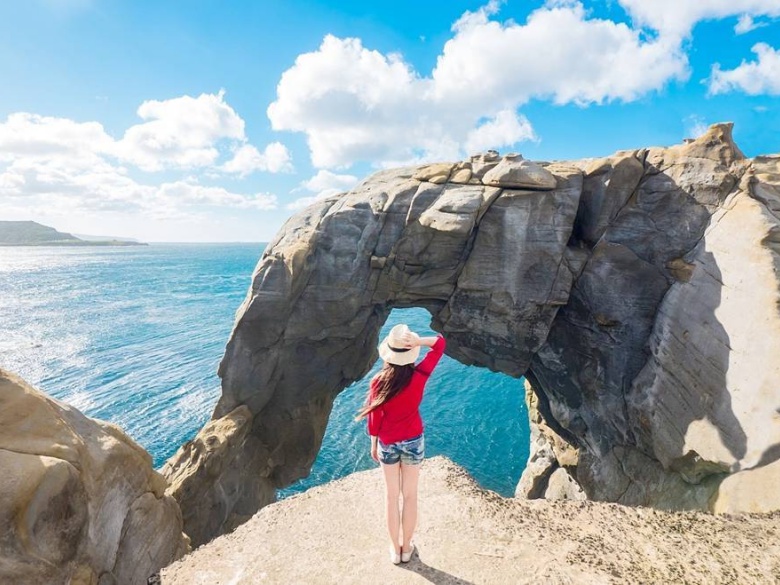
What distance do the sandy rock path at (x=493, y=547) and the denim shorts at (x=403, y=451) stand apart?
206cm

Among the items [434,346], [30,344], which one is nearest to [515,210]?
[434,346]

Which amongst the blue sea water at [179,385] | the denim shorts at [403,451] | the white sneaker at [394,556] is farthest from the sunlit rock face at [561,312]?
the denim shorts at [403,451]

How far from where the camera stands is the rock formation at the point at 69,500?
17.5ft

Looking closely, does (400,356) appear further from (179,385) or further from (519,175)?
(179,385)

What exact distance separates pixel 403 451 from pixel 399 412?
61 centimetres

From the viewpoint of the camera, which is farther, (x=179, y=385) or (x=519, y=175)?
(x=179, y=385)

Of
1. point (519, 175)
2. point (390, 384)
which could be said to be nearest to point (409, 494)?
point (390, 384)

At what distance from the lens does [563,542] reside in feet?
22.5

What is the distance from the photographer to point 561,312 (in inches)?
817

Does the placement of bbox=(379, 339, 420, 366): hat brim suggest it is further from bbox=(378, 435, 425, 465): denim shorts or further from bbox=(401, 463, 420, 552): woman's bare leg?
bbox=(401, 463, 420, 552): woman's bare leg

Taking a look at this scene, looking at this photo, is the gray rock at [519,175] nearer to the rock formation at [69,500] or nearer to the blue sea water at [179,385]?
the rock formation at [69,500]

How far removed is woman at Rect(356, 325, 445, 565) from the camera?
18.9 ft

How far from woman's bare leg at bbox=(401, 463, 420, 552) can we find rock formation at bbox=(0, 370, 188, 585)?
518 centimetres

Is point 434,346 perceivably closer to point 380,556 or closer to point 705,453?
point 380,556
